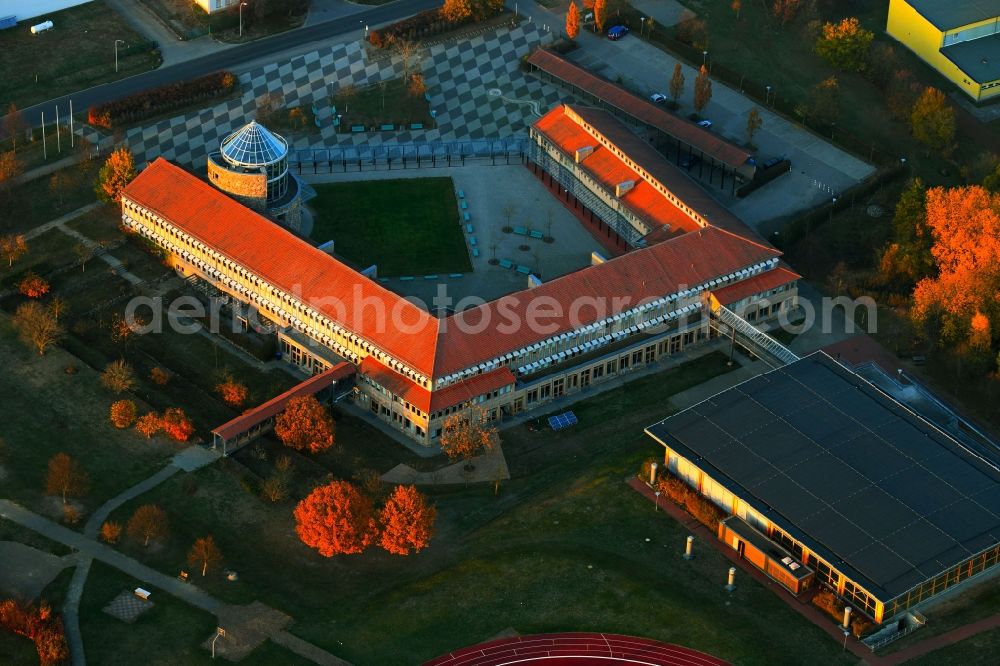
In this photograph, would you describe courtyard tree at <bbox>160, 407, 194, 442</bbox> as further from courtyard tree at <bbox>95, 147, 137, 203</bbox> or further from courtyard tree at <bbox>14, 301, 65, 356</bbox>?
courtyard tree at <bbox>95, 147, 137, 203</bbox>

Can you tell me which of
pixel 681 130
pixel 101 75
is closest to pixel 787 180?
pixel 681 130

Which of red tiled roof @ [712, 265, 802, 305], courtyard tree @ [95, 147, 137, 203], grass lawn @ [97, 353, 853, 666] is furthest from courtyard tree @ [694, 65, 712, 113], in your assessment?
courtyard tree @ [95, 147, 137, 203]

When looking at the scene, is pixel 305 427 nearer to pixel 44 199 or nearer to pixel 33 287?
pixel 33 287

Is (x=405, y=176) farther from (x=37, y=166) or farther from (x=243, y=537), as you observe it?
(x=243, y=537)

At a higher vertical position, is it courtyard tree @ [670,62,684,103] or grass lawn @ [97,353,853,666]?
courtyard tree @ [670,62,684,103]

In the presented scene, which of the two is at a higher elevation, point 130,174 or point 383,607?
point 130,174

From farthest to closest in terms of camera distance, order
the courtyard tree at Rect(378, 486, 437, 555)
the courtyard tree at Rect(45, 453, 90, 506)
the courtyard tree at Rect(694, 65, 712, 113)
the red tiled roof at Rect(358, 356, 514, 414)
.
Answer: the courtyard tree at Rect(694, 65, 712, 113) → the red tiled roof at Rect(358, 356, 514, 414) → the courtyard tree at Rect(45, 453, 90, 506) → the courtyard tree at Rect(378, 486, 437, 555)

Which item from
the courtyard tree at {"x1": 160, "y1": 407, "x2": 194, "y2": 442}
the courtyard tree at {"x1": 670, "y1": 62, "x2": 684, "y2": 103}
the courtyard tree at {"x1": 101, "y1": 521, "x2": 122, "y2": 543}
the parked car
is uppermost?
the courtyard tree at {"x1": 670, "y1": 62, "x2": 684, "y2": 103}
